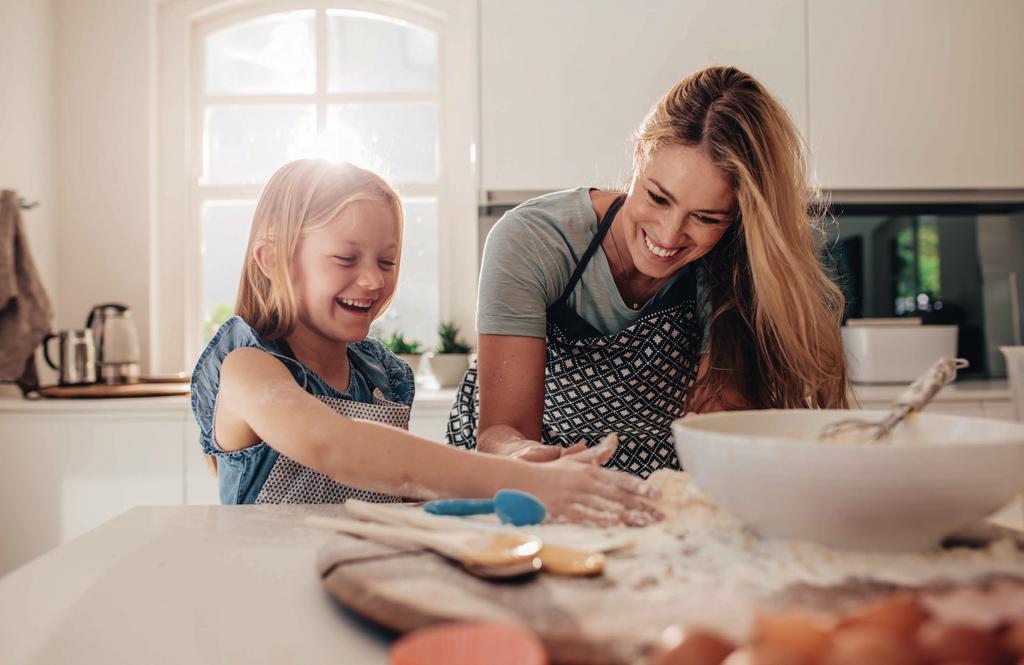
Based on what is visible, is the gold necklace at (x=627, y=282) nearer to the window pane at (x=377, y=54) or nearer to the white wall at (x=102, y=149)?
the window pane at (x=377, y=54)

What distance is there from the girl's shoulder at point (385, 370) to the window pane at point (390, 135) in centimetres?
147

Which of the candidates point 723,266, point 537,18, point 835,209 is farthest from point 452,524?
point 835,209

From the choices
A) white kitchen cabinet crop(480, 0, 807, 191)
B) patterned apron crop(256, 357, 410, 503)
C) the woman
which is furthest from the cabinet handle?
patterned apron crop(256, 357, 410, 503)

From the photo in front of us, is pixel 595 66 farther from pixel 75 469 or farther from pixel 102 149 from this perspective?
pixel 75 469

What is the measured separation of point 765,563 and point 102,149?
2708 mm

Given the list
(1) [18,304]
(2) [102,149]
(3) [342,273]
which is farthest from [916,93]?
(1) [18,304]

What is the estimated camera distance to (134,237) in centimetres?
266

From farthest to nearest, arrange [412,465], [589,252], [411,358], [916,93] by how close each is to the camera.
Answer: [411,358], [916,93], [589,252], [412,465]

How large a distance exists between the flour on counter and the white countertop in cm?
18

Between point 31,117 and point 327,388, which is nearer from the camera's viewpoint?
point 327,388

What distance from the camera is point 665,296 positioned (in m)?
1.28

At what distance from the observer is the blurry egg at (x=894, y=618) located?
12.6 inches

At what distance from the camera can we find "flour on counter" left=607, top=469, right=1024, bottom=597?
0.50 metres

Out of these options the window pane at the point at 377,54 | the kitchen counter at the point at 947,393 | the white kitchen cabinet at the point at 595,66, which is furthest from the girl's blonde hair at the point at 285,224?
the window pane at the point at 377,54
